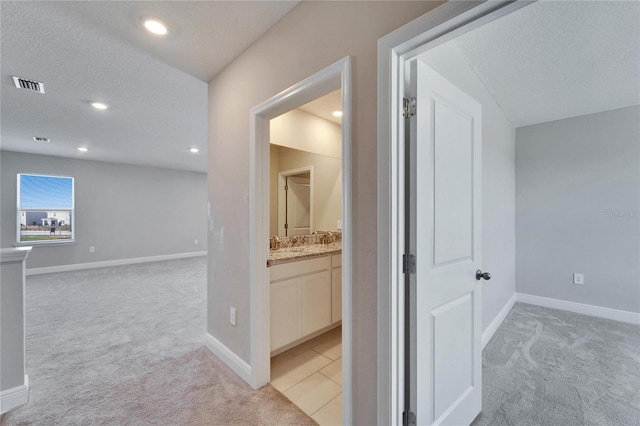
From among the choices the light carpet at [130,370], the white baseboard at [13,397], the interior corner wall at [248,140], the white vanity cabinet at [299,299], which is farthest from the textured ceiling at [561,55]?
the white baseboard at [13,397]

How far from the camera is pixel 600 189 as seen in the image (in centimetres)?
323

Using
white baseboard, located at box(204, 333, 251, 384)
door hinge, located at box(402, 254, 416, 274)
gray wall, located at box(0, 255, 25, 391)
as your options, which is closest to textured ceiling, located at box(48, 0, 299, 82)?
door hinge, located at box(402, 254, 416, 274)

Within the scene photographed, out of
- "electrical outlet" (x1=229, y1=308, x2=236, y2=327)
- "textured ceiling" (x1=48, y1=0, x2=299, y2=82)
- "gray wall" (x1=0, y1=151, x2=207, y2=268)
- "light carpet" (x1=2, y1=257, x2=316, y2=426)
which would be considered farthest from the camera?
"gray wall" (x1=0, y1=151, x2=207, y2=268)

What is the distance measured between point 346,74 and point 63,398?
9.26ft

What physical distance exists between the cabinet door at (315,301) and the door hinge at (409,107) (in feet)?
5.58

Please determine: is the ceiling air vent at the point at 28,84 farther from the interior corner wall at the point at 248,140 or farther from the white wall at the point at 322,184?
the white wall at the point at 322,184

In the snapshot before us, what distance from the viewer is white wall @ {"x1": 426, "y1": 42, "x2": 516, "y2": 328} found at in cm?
202

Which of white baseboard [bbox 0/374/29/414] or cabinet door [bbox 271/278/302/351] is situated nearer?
white baseboard [bbox 0/374/29/414]

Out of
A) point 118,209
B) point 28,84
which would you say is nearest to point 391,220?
point 28,84

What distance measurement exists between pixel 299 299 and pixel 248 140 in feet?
4.76

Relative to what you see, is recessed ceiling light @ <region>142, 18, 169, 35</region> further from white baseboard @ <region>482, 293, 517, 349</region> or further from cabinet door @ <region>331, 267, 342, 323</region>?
white baseboard @ <region>482, 293, 517, 349</region>

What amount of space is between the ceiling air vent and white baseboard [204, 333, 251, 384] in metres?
2.91

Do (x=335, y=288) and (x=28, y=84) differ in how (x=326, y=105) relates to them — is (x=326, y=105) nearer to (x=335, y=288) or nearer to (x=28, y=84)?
(x=335, y=288)

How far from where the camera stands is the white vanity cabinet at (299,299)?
2248 millimetres
